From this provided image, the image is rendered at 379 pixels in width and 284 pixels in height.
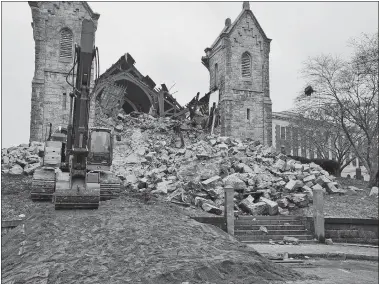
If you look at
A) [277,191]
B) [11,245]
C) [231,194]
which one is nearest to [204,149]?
[277,191]

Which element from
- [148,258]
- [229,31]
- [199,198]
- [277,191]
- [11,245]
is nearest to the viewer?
[148,258]

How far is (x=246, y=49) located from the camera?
3472 centimetres

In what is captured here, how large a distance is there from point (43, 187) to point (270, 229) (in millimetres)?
8309

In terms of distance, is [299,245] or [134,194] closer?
[299,245]

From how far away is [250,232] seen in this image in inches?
603

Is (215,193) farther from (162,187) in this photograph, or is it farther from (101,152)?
(101,152)

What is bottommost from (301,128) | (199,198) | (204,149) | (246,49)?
(199,198)

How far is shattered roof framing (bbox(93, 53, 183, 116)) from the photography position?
32.9 metres

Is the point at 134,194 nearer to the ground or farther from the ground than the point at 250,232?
farther from the ground

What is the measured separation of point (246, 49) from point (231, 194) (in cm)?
2210

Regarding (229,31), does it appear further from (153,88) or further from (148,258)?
(148,258)

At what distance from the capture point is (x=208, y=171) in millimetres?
21859

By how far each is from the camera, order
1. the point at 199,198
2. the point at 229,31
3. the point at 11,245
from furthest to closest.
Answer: the point at 229,31 < the point at 199,198 < the point at 11,245

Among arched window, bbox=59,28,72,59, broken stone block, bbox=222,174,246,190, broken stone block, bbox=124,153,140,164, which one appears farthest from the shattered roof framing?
broken stone block, bbox=222,174,246,190
